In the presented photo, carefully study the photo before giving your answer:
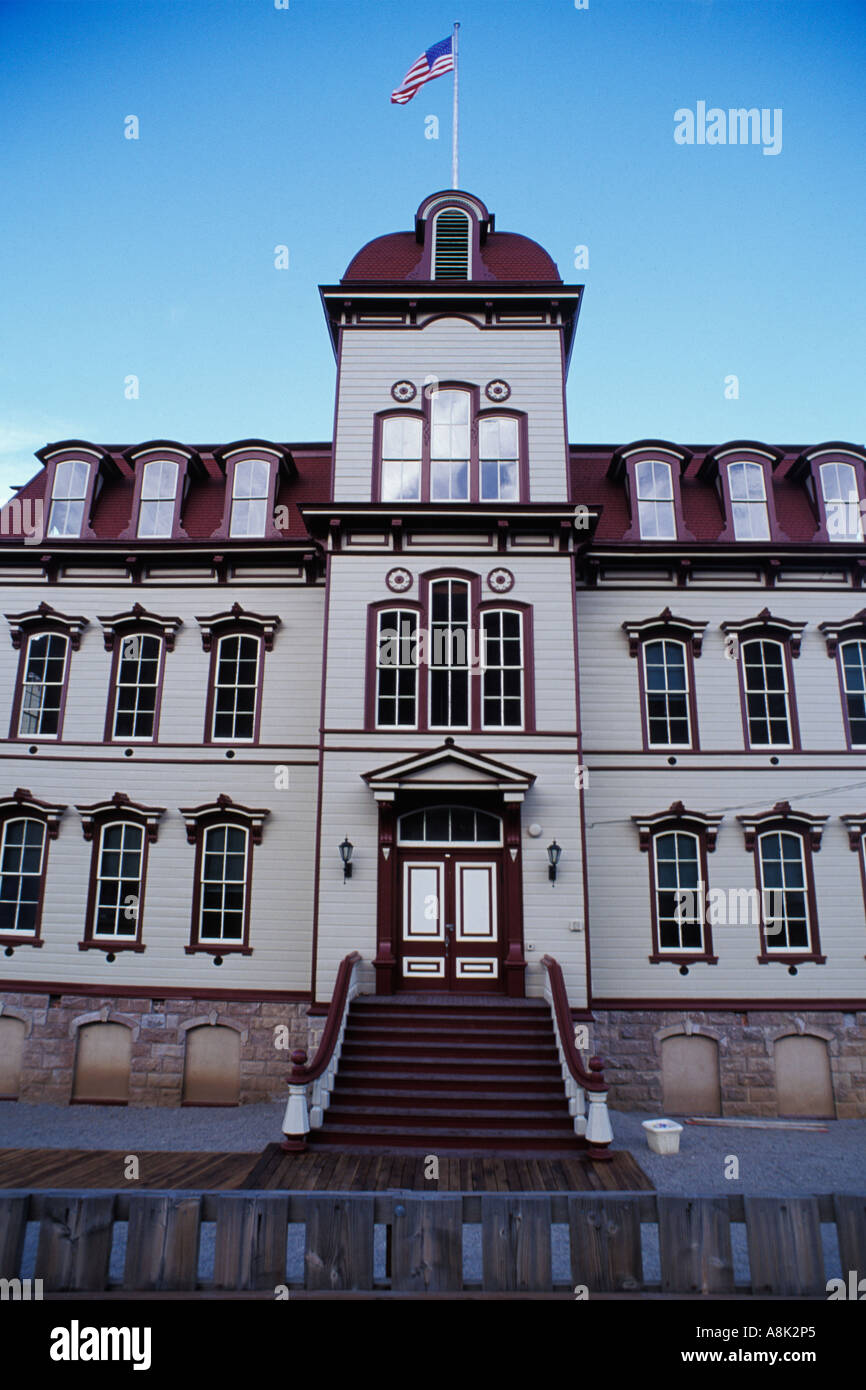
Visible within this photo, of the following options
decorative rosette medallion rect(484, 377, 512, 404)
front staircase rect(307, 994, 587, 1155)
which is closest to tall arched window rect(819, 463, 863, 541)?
decorative rosette medallion rect(484, 377, 512, 404)

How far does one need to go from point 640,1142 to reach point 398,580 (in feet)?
33.6

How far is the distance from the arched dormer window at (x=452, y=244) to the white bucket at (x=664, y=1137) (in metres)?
16.3

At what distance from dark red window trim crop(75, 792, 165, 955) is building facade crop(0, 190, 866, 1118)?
0.06 meters

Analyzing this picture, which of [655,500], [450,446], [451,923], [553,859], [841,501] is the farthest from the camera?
[655,500]

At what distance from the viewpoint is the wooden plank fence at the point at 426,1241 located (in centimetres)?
427

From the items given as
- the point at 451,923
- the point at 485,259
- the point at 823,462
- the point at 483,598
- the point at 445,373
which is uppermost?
the point at 485,259

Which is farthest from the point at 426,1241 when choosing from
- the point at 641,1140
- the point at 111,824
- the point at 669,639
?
the point at 669,639

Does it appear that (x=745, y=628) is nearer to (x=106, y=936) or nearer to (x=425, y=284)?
(x=425, y=284)

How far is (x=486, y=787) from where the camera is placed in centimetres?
1305

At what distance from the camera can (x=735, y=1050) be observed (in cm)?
1365

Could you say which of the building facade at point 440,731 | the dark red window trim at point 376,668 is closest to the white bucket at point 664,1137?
the building facade at point 440,731

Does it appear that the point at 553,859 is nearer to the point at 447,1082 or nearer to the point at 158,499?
the point at 447,1082

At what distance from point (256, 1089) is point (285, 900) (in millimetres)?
3370
